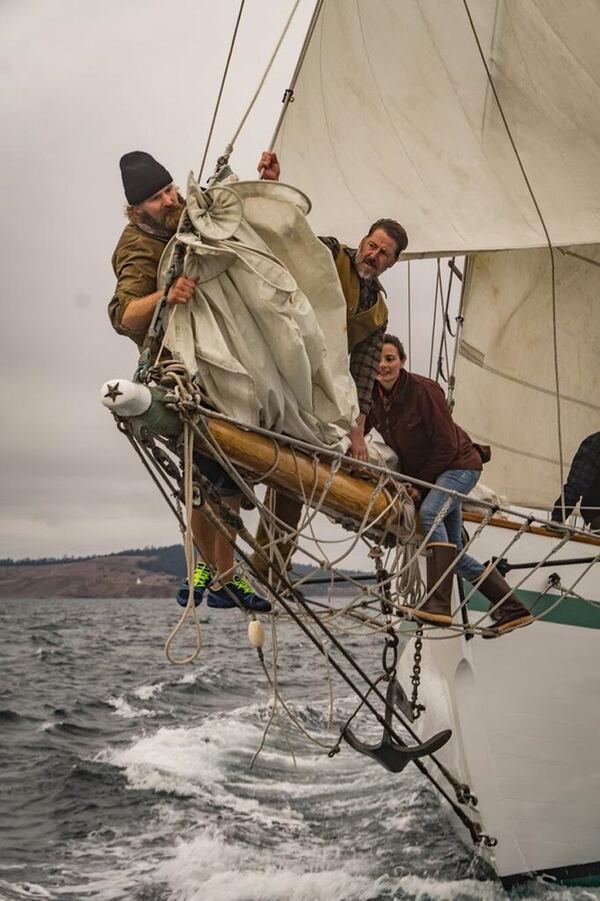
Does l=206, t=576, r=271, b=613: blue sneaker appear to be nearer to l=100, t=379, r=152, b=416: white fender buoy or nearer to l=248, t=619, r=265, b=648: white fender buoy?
l=248, t=619, r=265, b=648: white fender buoy

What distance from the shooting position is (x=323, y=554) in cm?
564

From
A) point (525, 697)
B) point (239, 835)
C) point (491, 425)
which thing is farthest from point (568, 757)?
point (491, 425)

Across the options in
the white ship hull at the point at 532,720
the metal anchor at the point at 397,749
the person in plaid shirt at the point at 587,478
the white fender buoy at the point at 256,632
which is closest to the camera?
the white fender buoy at the point at 256,632

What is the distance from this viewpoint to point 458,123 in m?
9.27

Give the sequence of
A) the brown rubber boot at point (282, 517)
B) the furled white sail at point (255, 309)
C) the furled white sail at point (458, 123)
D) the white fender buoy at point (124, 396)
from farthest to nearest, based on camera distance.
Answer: the furled white sail at point (458, 123) → the brown rubber boot at point (282, 517) → the furled white sail at point (255, 309) → the white fender buoy at point (124, 396)

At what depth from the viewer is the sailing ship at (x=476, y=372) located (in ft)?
18.1

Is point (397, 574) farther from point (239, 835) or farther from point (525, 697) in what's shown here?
point (239, 835)

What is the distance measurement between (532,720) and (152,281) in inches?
155

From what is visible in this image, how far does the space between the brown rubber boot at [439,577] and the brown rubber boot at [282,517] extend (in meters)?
0.77

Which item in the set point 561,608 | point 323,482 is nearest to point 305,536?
point 323,482

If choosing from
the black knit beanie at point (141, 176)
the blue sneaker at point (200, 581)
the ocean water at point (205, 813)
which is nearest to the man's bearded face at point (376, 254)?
the black knit beanie at point (141, 176)

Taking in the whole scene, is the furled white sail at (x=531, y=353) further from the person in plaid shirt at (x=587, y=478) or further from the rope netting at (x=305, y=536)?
the rope netting at (x=305, y=536)

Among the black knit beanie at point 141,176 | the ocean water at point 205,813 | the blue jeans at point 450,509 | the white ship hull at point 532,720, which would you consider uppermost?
the black knit beanie at point 141,176

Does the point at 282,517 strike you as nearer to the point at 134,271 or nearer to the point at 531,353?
the point at 134,271
